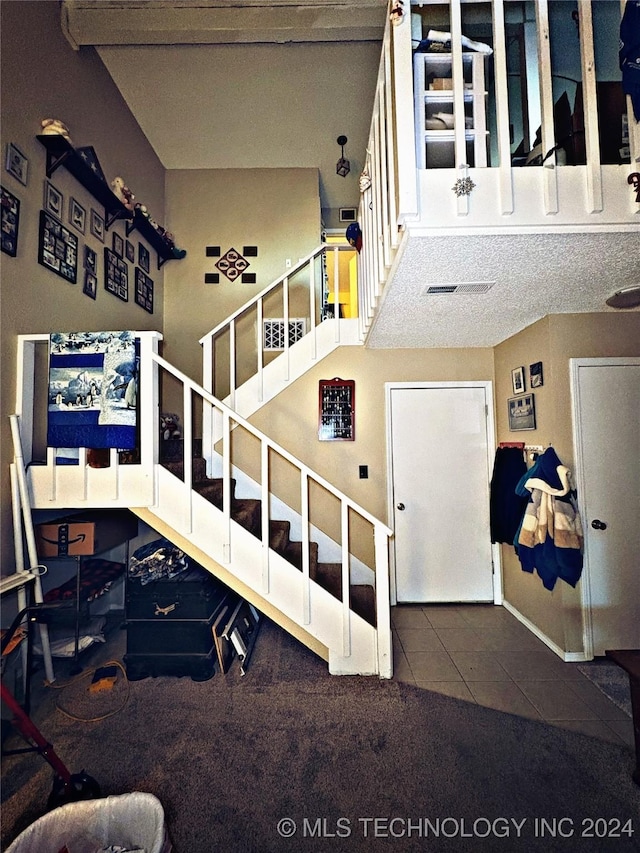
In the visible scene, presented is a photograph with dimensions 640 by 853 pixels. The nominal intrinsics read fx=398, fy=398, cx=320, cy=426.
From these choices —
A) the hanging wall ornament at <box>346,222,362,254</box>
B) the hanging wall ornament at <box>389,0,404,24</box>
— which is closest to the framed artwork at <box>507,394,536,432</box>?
the hanging wall ornament at <box>346,222,362,254</box>

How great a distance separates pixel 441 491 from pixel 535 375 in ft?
4.07

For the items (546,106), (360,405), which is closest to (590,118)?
(546,106)

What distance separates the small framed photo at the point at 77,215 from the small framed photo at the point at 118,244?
40cm

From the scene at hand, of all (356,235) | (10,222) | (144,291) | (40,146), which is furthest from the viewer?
(144,291)

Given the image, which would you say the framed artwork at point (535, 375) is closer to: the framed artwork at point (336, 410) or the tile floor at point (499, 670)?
the framed artwork at point (336, 410)

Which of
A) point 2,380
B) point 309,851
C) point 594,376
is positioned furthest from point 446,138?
point 309,851

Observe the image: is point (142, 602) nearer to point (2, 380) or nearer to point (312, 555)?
point (312, 555)

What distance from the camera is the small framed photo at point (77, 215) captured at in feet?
8.71

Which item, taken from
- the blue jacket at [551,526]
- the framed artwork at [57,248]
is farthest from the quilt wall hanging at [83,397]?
the blue jacket at [551,526]

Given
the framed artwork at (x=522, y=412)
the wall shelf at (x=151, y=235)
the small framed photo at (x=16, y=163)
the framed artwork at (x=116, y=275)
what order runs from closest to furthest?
the small framed photo at (x=16, y=163), the framed artwork at (x=522, y=412), the framed artwork at (x=116, y=275), the wall shelf at (x=151, y=235)

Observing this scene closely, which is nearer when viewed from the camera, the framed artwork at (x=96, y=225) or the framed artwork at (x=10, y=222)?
the framed artwork at (x=10, y=222)

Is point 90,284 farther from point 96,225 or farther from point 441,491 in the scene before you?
point 441,491

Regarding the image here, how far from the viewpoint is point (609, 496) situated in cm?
261

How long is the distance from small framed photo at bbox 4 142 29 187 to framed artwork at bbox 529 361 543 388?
135 inches
